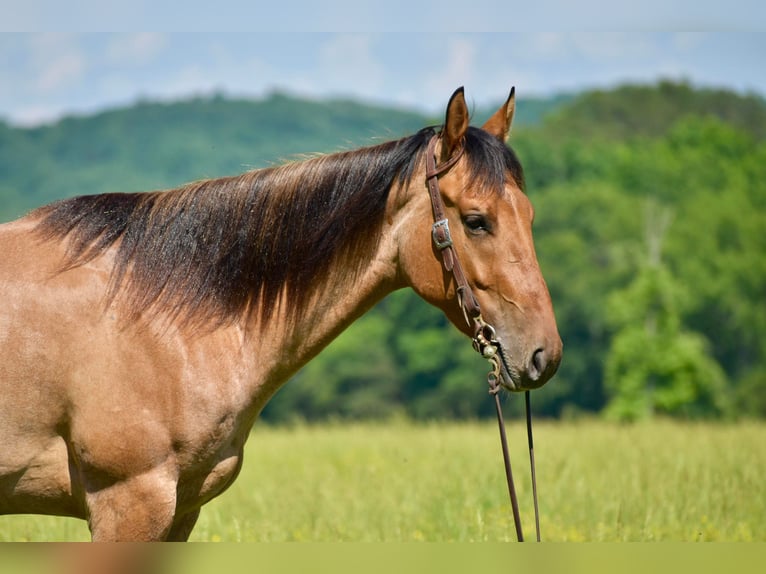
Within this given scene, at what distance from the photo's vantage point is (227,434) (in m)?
4.00

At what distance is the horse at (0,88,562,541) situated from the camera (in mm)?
3844

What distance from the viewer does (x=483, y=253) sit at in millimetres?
4059

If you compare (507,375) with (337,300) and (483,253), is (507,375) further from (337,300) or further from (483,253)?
(337,300)

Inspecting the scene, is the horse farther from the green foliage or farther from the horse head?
the green foliage

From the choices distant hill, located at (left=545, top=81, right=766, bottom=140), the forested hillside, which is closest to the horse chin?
the forested hillside

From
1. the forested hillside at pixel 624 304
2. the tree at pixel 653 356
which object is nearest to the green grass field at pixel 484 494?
the tree at pixel 653 356

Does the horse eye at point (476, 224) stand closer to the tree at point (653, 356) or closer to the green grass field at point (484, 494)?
the green grass field at point (484, 494)

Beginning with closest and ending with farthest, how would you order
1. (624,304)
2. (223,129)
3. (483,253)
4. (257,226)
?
(483,253) < (257,226) < (624,304) < (223,129)

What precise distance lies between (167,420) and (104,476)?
359mm

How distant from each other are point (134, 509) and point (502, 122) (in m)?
2.60

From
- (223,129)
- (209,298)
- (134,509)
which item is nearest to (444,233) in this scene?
(209,298)

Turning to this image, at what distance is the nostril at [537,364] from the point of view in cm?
393

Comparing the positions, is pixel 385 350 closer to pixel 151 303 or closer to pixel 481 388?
pixel 481 388

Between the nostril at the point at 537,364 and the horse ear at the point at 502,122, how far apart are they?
3.93 ft
